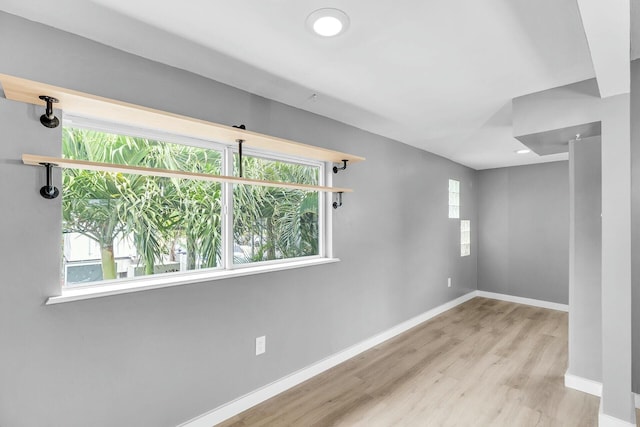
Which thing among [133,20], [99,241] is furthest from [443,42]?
[99,241]

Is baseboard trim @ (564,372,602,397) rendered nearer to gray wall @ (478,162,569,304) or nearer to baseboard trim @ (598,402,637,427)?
baseboard trim @ (598,402,637,427)

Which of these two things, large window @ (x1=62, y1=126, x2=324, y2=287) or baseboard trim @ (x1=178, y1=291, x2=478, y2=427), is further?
baseboard trim @ (x1=178, y1=291, x2=478, y2=427)

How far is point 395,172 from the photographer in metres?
3.68

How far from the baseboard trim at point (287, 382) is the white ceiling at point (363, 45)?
222 centimetres

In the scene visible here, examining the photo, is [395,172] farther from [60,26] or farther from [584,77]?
[60,26]

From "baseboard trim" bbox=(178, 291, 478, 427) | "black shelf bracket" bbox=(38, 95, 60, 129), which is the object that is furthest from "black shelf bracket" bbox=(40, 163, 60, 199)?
"baseboard trim" bbox=(178, 291, 478, 427)

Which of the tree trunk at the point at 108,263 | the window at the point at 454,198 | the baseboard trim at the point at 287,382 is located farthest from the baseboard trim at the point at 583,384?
the tree trunk at the point at 108,263

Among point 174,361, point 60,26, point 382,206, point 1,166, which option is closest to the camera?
point 1,166

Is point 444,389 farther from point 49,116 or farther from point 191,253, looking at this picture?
point 49,116

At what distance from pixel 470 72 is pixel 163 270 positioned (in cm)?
238

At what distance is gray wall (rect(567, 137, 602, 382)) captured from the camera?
2.41 metres

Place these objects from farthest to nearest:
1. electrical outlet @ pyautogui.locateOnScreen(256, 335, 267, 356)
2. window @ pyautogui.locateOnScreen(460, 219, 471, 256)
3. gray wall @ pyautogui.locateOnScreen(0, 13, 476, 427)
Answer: window @ pyautogui.locateOnScreen(460, 219, 471, 256) → electrical outlet @ pyautogui.locateOnScreen(256, 335, 267, 356) → gray wall @ pyautogui.locateOnScreen(0, 13, 476, 427)

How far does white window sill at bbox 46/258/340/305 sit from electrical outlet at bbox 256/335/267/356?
0.51 m

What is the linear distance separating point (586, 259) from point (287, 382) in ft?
8.46
